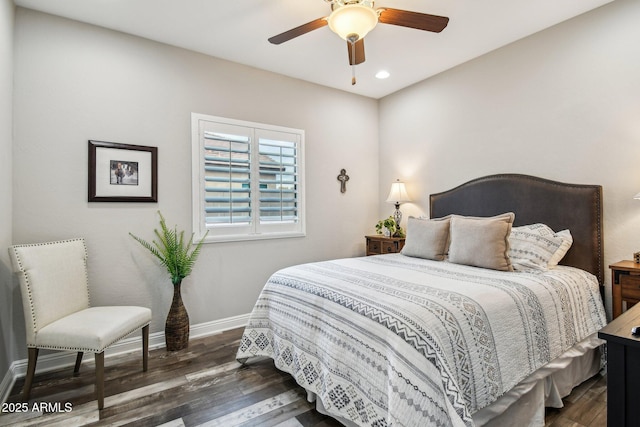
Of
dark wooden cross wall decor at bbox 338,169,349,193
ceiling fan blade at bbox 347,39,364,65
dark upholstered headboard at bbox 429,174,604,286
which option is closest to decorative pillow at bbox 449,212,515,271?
dark upholstered headboard at bbox 429,174,604,286

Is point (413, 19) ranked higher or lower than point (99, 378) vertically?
higher

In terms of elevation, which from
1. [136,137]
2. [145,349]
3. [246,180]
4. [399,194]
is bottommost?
[145,349]

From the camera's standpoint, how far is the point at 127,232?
2895 millimetres

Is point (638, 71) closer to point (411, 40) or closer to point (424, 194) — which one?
point (411, 40)

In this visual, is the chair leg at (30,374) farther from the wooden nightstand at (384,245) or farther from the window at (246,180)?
the wooden nightstand at (384,245)

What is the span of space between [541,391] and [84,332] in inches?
110

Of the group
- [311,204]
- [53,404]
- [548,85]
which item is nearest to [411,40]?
[548,85]

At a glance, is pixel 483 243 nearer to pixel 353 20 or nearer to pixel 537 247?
pixel 537 247

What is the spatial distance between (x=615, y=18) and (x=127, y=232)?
4424mm

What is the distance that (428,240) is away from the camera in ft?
9.87

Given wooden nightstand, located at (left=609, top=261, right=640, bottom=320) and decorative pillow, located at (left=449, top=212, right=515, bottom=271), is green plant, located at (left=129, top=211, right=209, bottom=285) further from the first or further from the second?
wooden nightstand, located at (left=609, top=261, right=640, bottom=320)

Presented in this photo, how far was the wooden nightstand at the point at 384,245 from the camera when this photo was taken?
391cm

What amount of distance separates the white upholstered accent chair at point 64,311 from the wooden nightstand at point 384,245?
8.77ft

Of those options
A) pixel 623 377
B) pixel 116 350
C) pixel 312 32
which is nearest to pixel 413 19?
pixel 312 32
